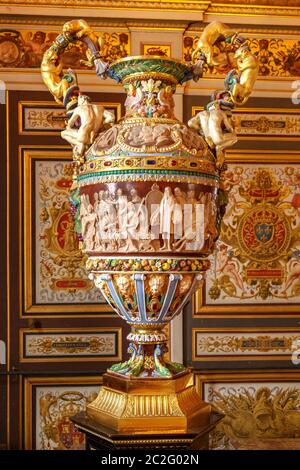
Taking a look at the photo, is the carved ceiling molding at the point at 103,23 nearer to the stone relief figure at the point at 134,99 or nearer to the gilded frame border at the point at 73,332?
the stone relief figure at the point at 134,99

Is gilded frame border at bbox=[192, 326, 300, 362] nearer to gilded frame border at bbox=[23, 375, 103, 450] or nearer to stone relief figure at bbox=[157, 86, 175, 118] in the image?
gilded frame border at bbox=[23, 375, 103, 450]

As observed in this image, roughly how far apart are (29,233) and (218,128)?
1.25 m

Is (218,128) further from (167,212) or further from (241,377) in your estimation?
(241,377)

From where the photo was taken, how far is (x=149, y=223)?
172 cm

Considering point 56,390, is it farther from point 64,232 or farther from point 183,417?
point 183,417

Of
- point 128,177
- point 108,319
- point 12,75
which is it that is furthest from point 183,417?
point 12,75

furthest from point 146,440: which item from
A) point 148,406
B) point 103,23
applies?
point 103,23

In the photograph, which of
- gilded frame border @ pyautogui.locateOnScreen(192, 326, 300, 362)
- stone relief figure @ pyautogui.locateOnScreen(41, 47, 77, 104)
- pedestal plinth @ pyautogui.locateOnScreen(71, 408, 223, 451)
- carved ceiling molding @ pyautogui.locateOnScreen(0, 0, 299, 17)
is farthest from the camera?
gilded frame border @ pyautogui.locateOnScreen(192, 326, 300, 362)

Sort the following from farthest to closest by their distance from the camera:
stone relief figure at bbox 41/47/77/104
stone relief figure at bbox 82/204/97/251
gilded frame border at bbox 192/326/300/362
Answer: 1. gilded frame border at bbox 192/326/300/362
2. stone relief figure at bbox 41/47/77/104
3. stone relief figure at bbox 82/204/97/251

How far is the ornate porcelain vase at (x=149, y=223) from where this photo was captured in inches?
67.7

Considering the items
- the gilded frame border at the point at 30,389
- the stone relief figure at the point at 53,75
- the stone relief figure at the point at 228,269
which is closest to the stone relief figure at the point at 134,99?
the stone relief figure at the point at 53,75

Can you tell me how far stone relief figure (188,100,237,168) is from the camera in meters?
1.83

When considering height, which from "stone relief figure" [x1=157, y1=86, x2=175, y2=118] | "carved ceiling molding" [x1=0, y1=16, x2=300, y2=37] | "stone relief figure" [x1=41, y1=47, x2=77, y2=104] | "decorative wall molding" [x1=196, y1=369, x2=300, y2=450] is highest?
"carved ceiling molding" [x1=0, y1=16, x2=300, y2=37]

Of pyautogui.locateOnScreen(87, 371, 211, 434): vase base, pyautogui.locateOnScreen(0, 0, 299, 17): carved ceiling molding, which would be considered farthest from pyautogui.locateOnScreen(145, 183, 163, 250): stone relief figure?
pyautogui.locateOnScreen(0, 0, 299, 17): carved ceiling molding
